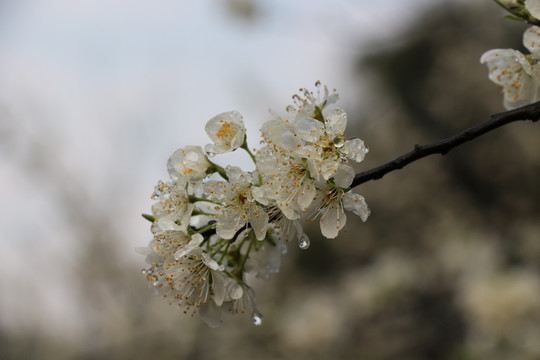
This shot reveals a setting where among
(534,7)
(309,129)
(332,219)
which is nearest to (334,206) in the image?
(332,219)

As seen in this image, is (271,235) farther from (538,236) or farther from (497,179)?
(497,179)

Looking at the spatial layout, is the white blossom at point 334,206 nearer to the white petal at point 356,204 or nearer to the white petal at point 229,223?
Answer: the white petal at point 356,204

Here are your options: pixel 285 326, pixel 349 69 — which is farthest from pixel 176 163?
pixel 349 69

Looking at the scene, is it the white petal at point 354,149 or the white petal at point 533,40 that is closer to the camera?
the white petal at point 354,149

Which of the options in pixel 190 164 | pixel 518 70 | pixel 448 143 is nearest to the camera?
pixel 448 143

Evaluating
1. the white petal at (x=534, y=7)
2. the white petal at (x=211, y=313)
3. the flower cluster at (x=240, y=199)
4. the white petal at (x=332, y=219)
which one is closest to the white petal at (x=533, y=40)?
the white petal at (x=534, y=7)

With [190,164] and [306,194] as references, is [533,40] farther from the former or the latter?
[190,164]

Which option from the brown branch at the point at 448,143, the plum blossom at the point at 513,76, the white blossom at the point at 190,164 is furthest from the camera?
the plum blossom at the point at 513,76
